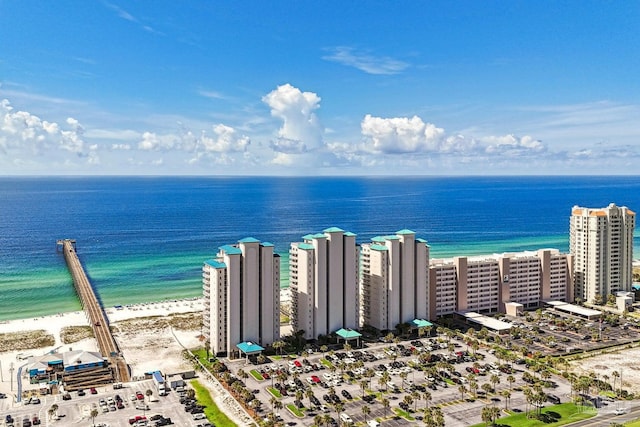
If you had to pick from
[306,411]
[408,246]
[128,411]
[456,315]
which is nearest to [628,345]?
[456,315]

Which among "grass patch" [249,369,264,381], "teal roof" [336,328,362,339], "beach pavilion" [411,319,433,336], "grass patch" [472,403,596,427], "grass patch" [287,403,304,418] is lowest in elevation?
"grass patch" [472,403,596,427]

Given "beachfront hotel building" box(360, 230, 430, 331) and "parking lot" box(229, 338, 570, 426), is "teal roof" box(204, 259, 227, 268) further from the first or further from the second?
"beachfront hotel building" box(360, 230, 430, 331)

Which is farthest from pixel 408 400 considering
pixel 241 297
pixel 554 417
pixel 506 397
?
pixel 241 297

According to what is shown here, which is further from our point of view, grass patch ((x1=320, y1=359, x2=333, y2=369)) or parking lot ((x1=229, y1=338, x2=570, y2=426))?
grass patch ((x1=320, y1=359, x2=333, y2=369))

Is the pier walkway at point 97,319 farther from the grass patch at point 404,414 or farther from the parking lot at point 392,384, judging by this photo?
the grass patch at point 404,414

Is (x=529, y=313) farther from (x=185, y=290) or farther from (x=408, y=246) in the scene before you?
(x=185, y=290)

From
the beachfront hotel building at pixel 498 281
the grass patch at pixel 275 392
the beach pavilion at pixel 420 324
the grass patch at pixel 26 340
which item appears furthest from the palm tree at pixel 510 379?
the grass patch at pixel 26 340

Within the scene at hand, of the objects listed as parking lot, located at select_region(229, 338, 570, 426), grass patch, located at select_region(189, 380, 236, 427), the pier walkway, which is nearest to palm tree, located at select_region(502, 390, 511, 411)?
parking lot, located at select_region(229, 338, 570, 426)

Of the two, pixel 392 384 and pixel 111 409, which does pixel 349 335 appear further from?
pixel 111 409
